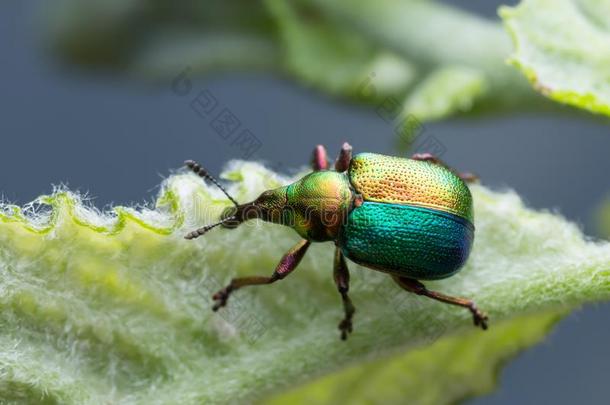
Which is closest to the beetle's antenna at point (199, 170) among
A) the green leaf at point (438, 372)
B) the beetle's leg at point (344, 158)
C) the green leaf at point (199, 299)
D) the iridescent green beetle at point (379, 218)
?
the iridescent green beetle at point (379, 218)

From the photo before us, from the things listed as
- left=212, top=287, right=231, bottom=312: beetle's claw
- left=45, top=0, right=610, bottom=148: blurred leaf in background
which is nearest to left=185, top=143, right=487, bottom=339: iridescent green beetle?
left=212, top=287, right=231, bottom=312: beetle's claw

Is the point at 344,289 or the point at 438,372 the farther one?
the point at 438,372

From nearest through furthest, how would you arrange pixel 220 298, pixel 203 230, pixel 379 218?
1. pixel 203 230
2. pixel 220 298
3. pixel 379 218

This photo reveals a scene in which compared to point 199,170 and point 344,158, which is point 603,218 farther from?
point 199,170

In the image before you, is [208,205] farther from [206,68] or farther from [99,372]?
[206,68]

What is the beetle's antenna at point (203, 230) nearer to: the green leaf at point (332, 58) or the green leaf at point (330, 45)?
the green leaf at point (330, 45)

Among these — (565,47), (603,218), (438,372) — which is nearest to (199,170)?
(438,372)

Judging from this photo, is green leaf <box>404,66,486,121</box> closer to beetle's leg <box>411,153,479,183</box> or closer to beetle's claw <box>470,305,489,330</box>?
beetle's leg <box>411,153,479,183</box>

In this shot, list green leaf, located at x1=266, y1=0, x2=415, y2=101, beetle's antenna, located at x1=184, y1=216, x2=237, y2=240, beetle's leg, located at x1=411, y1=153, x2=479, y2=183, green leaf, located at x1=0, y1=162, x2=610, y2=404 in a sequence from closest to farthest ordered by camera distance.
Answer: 1. green leaf, located at x1=0, y1=162, x2=610, y2=404
2. beetle's antenna, located at x1=184, y1=216, x2=237, y2=240
3. beetle's leg, located at x1=411, y1=153, x2=479, y2=183
4. green leaf, located at x1=266, y1=0, x2=415, y2=101

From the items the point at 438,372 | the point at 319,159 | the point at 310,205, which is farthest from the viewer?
the point at 319,159
